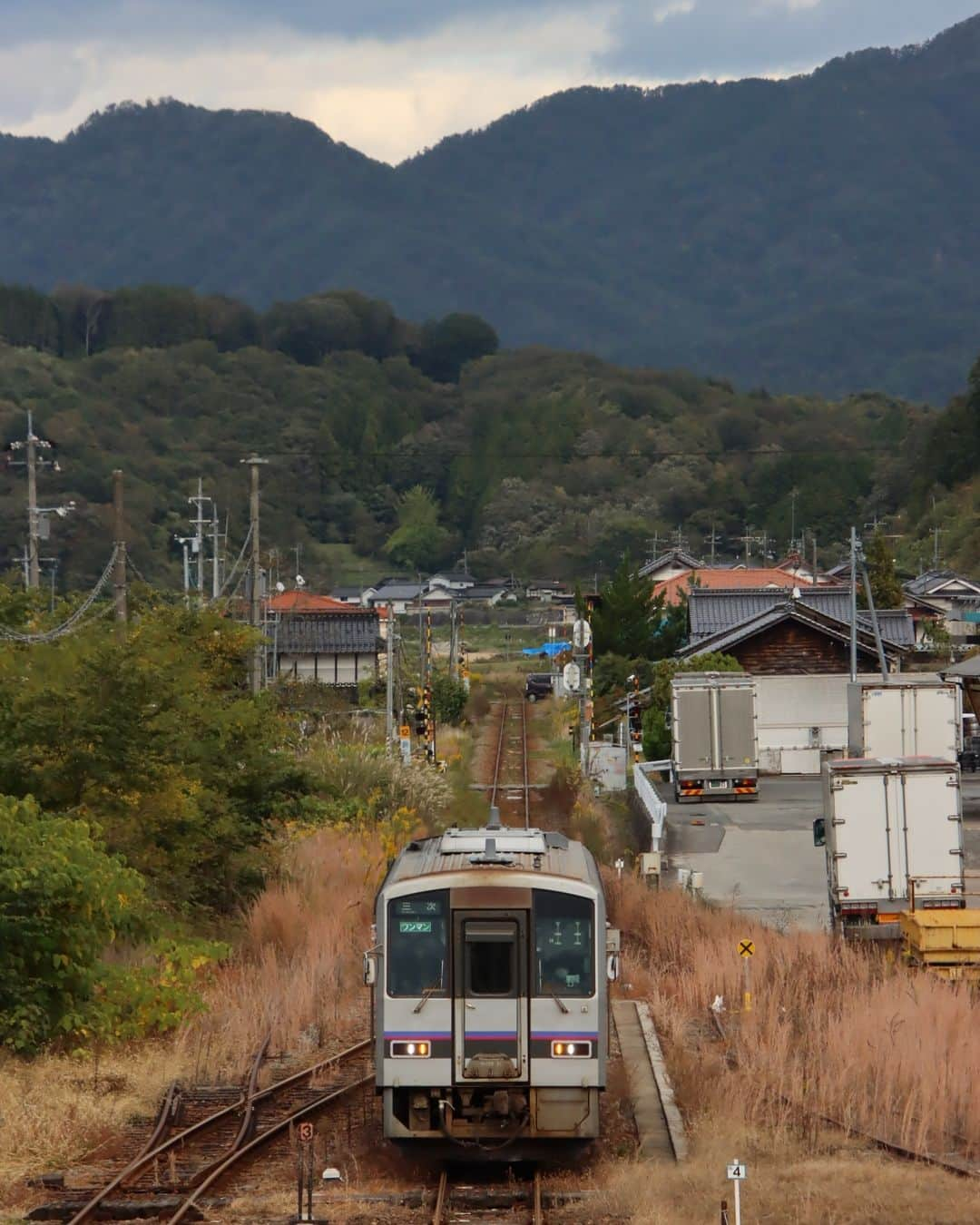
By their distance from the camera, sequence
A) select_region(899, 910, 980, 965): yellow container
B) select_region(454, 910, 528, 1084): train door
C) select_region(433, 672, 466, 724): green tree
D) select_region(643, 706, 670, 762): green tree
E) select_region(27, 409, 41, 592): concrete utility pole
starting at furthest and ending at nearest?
select_region(433, 672, 466, 724): green tree → select_region(643, 706, 670, 762): green tree → select_region(27, 409, 41, 592): concrete utility pole → select_region(899, 910, 980, 965): yellow container → select_region(454, 910, 528, 1084): train door

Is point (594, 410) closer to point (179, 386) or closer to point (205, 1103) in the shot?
point (179, 386)

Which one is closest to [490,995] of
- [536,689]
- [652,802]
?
[652,802]

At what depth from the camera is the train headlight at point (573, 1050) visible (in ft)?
41.2

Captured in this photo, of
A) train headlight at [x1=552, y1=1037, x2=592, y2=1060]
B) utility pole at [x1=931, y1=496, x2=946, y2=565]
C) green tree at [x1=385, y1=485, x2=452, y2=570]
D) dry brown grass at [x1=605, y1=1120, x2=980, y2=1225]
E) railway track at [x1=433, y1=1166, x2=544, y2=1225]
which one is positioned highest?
green tree at [x1=385, y1=485, x2=452, y2=570]

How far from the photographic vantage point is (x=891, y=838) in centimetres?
2355

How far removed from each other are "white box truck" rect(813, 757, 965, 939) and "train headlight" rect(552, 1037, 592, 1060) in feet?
37.6

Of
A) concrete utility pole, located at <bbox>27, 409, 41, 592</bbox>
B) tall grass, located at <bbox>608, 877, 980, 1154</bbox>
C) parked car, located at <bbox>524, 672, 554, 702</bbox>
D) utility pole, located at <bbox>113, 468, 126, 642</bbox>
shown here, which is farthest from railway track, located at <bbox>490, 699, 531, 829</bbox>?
concrete utility pole, located at <bbox>27, 409, 41, 592</bbox>

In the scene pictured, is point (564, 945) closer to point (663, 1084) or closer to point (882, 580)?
point (663, 1084)

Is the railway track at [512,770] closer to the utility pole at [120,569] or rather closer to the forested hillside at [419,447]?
the utility pole at [120,569]

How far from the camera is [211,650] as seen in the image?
32.6 m

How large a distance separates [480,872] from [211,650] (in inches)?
806

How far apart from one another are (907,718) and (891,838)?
799cm

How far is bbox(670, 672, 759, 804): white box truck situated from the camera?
39656 mm

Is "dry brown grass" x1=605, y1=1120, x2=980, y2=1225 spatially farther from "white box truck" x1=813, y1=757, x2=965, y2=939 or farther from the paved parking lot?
the paved parking lot
